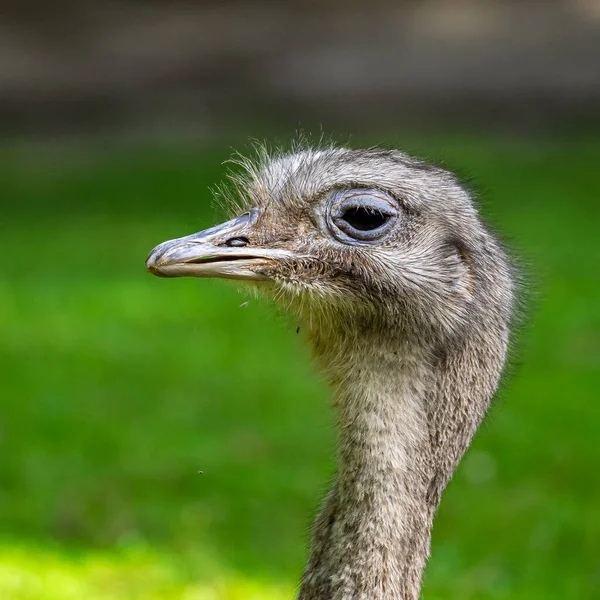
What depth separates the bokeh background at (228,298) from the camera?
4.76 m

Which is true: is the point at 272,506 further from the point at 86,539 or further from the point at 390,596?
the point at 390,596

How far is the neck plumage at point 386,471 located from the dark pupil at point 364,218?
10.1 inches

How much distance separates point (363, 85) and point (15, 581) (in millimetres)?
8935

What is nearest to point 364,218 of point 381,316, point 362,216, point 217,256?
point 362,216

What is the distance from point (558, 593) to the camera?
14.7ft

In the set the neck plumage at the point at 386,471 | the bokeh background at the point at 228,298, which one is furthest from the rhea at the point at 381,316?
the bokeh background at the point at 228,298

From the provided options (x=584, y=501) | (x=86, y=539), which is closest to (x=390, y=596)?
(x=86, y=539)

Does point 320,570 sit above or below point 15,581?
below

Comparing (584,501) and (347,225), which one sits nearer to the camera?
(347,225)

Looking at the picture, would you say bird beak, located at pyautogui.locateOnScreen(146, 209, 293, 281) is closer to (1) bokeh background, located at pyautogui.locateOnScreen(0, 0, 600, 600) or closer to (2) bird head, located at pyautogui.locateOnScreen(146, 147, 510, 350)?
(2) bird head, located at pyautogui.locateOnScreen(146, 147, 510, 350)

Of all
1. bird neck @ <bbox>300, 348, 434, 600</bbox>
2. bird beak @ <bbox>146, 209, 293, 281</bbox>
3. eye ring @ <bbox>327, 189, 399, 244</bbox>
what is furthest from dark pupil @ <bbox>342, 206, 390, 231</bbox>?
bird neck @ <bbox>300, 348, 434, 600</bbox>

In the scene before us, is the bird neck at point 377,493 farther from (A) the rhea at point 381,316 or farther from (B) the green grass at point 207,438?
(B) the green grass at point 207,438

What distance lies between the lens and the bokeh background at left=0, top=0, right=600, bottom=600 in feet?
15.6

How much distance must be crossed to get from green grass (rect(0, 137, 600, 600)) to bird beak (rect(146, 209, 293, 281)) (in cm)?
23
